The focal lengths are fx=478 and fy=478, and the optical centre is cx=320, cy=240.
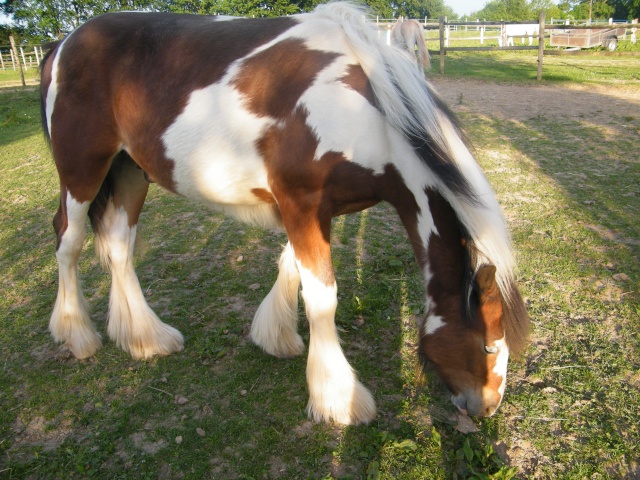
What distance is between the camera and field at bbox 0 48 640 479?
2.41 m

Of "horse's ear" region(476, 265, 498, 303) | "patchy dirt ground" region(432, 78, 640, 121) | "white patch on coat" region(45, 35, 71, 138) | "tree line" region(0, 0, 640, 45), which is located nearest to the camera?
"horse's ear" region(476, 265, 498, 303)

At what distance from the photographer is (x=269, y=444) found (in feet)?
8.29

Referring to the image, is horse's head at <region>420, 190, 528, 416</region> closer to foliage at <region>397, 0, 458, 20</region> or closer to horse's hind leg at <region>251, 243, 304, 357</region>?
horse's hind leg at <region>251, 243, 304, 357</region>

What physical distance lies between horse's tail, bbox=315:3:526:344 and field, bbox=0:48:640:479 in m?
0.87

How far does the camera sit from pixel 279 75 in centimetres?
246

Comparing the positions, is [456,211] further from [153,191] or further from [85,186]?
[153,191]

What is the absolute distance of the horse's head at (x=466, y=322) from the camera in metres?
2.21

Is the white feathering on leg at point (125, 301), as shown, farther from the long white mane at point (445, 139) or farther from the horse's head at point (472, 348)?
the long white mane at point (445, 139)

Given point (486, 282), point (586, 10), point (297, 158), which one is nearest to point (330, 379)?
point (486, 282)

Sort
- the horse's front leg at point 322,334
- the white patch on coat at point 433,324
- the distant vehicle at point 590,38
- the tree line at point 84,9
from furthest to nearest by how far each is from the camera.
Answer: the tree line at point 84,9 < the distant vehicle at point 590,38 < the horse's front leg at point 322,334 < the white patch on coat at point 433,324

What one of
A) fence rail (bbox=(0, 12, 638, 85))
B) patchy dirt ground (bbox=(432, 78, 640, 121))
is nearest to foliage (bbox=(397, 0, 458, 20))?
fence rail (bbox=(0, 12, 638, 85))

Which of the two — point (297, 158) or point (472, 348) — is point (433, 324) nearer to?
point (472, 348)

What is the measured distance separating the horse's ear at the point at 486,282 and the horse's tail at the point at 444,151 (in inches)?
2.1

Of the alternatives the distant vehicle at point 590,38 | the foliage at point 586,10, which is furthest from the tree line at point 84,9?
the foliage at point 586,10
